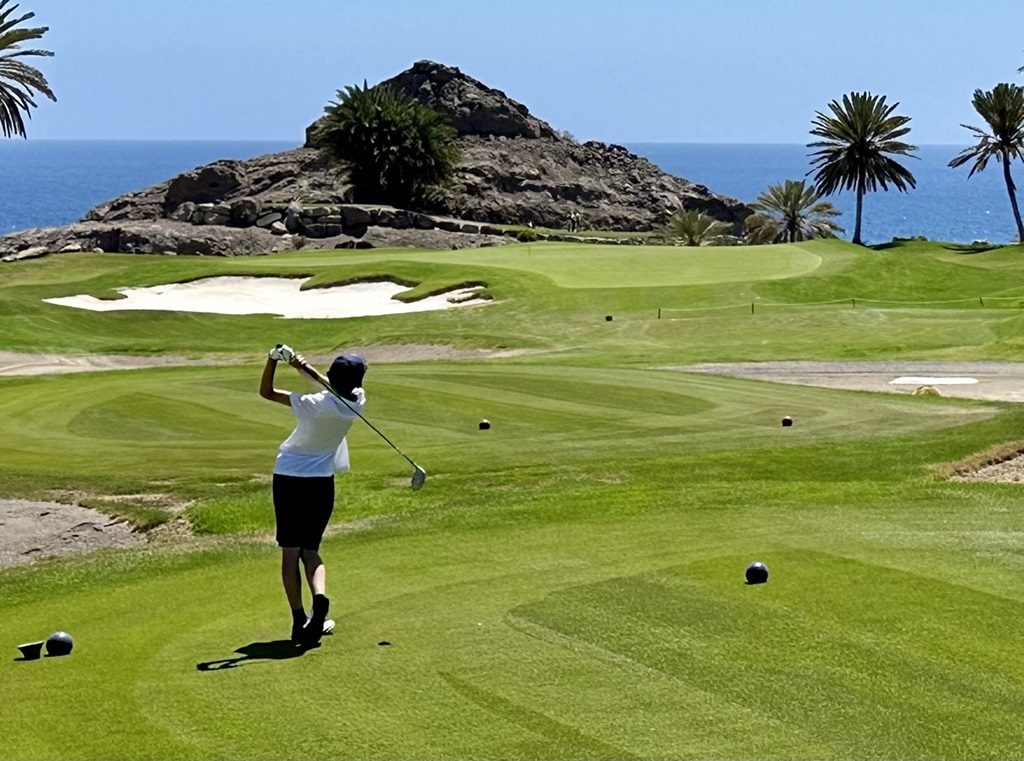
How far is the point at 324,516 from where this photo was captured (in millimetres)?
11070

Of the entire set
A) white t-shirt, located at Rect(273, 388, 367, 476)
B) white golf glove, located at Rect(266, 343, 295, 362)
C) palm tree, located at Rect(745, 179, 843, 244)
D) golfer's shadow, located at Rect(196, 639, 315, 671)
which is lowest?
golfer's shadow, located at Rect(196, 639, 315, 671)

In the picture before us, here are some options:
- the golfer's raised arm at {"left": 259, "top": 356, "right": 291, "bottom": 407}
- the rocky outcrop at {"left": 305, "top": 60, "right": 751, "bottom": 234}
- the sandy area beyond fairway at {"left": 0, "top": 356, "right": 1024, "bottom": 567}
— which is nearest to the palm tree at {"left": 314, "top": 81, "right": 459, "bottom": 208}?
the rocky outcrop at {"left": 305, "top": 60, "right": 751, "bottom": 234}

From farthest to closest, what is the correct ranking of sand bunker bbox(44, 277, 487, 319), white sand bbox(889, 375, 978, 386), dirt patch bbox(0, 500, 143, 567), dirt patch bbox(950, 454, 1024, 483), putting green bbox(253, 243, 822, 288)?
putting green bbox(253, 243, 822, 288), sand bunker bbox(44, 277, 487, 319), white sand bbox(889, 375, 978, 386), dirt patch bbox(950, 454, 1024, 483), dirt patch bbox(0, 500, 143, 567)

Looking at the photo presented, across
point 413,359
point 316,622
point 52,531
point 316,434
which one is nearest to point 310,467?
point 316,434

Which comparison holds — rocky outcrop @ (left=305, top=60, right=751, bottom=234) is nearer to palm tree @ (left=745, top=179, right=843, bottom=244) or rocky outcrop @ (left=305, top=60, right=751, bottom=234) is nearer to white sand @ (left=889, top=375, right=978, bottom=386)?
palm tree @ (left=745, top=179, right=843, bottom=244)

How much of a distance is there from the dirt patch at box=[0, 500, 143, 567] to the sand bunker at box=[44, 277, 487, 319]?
109ft

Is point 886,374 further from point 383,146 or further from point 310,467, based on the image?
point 383,146

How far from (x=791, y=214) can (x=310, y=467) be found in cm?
7780

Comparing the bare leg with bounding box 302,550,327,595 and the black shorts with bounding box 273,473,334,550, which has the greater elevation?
the black shorts with bounding box 273,473,334,550

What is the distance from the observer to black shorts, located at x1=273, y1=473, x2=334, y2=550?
432 inches

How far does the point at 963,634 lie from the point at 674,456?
10491 millimetres

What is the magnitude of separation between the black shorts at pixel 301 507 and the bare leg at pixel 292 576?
62 mm

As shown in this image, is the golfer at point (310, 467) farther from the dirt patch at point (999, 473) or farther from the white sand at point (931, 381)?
A: the white sand at point (931, 381)

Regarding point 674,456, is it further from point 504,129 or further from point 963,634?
point 504,129
